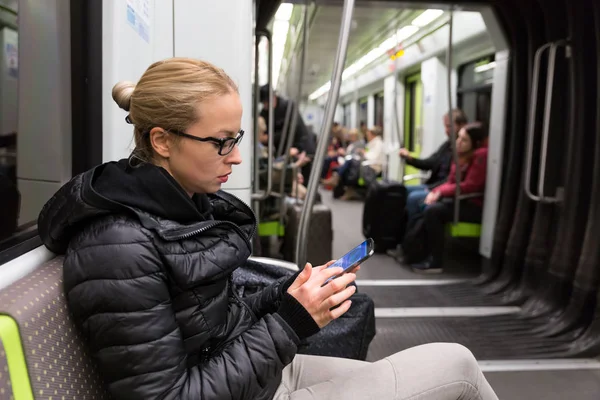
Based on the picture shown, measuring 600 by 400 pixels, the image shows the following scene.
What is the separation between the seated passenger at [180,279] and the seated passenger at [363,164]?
20.8ft

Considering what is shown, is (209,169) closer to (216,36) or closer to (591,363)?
(216,36)

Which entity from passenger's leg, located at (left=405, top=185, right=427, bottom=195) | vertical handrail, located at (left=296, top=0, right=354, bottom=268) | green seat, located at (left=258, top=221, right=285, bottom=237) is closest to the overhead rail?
passenger's leg, located at (left=405, top=185, right=427, bottom=195)

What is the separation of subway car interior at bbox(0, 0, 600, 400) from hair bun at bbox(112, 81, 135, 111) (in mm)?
369

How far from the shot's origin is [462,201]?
13.8 feet

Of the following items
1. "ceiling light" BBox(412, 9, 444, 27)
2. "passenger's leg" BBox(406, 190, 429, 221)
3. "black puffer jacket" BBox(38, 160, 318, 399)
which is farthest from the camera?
"ceiling light" BBox(412, 9, 444, 27)

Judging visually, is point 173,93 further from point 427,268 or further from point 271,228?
point 427,268

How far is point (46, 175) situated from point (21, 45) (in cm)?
43

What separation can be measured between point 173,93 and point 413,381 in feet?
2.80

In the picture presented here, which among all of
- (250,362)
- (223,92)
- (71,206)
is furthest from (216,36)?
(250,362)

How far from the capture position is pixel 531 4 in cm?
343

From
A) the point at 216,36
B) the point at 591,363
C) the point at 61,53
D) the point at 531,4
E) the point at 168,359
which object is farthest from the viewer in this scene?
the point at 531,4

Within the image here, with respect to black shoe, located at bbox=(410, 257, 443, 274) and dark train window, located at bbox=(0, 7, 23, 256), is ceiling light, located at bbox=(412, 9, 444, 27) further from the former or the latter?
dark train window, located at bbox=(0, 7, 23, 256)

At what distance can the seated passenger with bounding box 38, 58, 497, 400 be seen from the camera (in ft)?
2.96

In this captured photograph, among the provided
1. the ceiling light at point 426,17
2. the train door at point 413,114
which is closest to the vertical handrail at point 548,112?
the ceiling light at point 426,17
